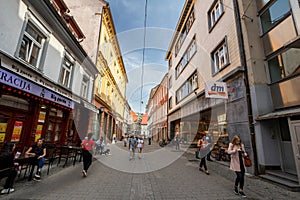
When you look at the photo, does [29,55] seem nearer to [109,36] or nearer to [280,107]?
[280,107]

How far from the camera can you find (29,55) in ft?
21.3

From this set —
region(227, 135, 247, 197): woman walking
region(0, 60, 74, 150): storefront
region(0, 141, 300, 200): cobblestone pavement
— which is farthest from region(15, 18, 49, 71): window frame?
region(227, 135, 247, 197): woman walking

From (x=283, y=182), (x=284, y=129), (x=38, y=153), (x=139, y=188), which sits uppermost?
(x=284, y=129)

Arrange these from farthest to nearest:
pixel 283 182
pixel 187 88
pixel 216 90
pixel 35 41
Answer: pixel 187 88
pixel 216 90
pixel 35 41
pixel 283 182

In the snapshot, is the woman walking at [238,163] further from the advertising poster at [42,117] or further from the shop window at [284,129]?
the advertising poster at [42,117]

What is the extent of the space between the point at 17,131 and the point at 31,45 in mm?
3889

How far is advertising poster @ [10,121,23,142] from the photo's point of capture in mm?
5930

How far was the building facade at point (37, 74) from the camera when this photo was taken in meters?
5.27

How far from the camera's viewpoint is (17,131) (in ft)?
20.0

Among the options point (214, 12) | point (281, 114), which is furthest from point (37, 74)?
point (214, 12)

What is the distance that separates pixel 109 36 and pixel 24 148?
15651 mm

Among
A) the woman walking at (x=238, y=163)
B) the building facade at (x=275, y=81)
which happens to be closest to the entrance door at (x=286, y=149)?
the building facade at (x=275, y=81)

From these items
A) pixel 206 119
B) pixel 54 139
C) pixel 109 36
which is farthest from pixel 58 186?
pixel 109 36

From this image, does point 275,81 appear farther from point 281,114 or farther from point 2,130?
point 2,130
